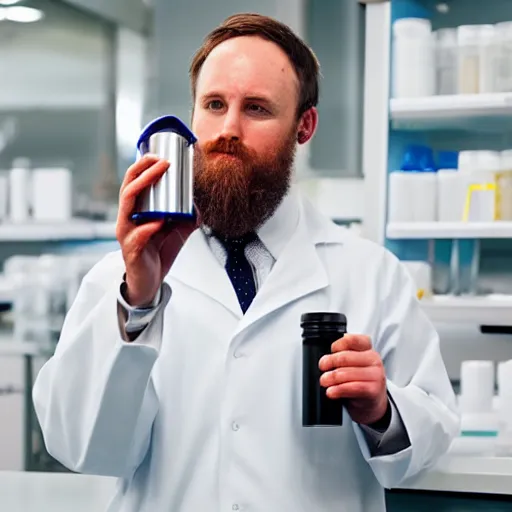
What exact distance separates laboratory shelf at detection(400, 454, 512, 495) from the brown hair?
0.62 meters

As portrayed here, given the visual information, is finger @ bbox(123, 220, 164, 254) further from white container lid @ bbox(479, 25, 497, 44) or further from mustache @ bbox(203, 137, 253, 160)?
white container lid @ bbox(479, 25, 497, 44)

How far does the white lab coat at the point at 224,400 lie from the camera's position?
1142mm

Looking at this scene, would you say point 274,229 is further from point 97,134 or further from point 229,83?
point 97,134

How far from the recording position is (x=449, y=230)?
8.71ft

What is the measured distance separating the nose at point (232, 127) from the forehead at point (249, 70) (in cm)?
4

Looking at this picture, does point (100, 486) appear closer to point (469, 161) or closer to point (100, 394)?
point (100, 394)

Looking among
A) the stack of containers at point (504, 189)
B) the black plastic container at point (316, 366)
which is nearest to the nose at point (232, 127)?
the black plastic container at point (316, 366)

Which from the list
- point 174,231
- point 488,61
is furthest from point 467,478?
point 488,61

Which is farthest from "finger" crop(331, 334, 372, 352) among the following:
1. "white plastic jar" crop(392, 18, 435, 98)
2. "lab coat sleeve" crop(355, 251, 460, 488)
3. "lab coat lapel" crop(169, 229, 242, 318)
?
Answer: "white plastic jar" crop(392, 18, 435, 98)

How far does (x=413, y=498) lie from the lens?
61.6 inches

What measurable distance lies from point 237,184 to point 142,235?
28 cm

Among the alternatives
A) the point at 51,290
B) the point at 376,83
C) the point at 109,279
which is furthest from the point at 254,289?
the point at 51,290

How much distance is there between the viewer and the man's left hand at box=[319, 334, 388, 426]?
106 cm

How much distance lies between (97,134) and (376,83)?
98.4 inches
